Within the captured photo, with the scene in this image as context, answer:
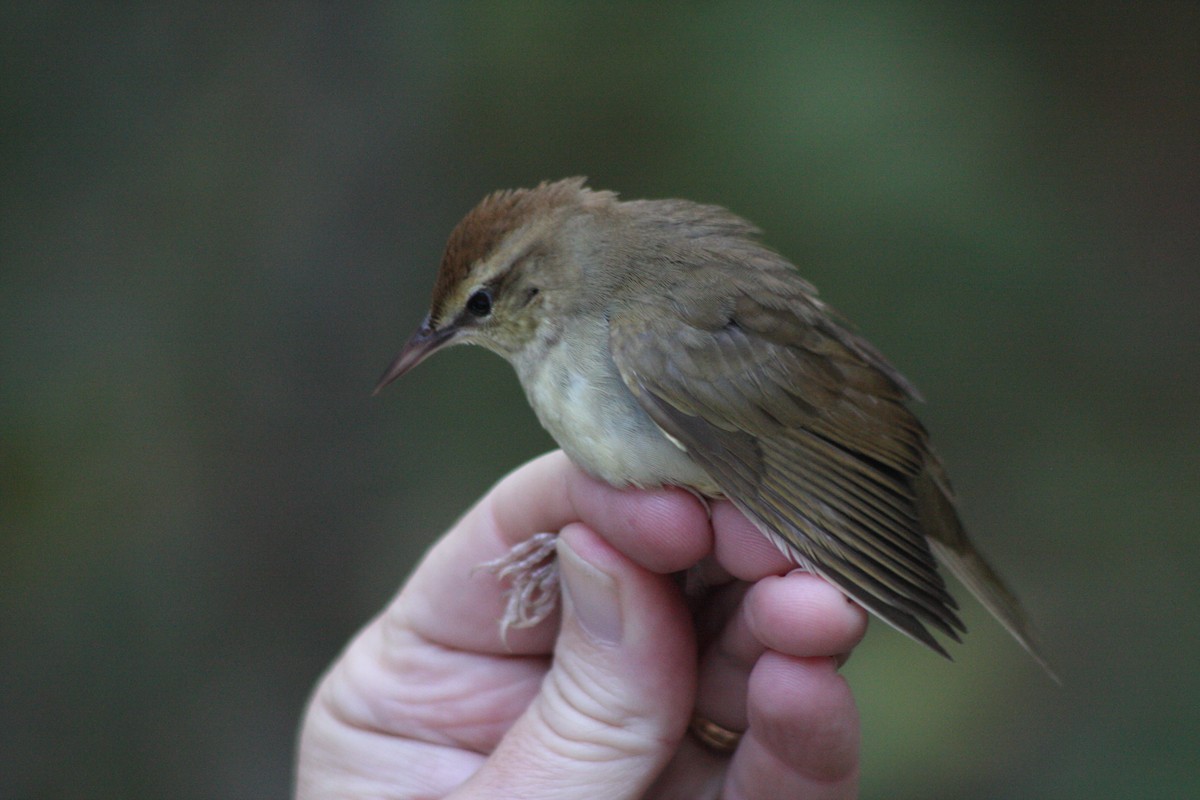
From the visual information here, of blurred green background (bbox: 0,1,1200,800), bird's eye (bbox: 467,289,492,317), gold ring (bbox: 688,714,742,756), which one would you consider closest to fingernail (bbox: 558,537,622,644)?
gold ring (bbox: 688,714,742,756)

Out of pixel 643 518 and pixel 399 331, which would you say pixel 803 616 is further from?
pixel 399 331

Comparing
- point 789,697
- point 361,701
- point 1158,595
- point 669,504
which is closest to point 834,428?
point 669,504

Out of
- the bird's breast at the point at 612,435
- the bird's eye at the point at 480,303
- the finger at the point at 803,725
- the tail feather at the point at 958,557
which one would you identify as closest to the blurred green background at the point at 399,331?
the tail feather at the point at 958,557

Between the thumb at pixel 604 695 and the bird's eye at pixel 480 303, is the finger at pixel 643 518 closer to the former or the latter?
the thumb at pixel 604 695

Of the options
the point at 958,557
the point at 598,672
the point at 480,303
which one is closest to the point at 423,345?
the point at 480,303

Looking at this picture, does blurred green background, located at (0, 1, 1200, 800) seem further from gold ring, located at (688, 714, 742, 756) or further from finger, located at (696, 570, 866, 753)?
finger, located at (696, 570, 866, 753)

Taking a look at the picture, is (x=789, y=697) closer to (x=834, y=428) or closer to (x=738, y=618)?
(x=738, y=618)
